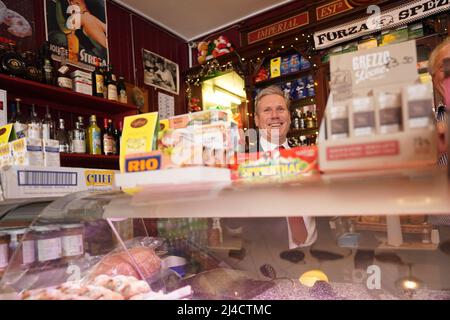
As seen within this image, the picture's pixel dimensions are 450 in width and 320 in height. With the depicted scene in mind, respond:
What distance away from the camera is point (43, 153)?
56.4 inches

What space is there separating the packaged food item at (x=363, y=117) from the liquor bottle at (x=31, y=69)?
3051mm

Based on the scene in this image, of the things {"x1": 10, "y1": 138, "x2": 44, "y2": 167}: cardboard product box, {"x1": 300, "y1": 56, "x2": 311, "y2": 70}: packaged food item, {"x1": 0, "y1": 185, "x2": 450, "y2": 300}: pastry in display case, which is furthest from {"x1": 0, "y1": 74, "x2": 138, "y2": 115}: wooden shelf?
{"x1": 300, "y1": 56, "x2": 311, "y2": 70}: packaged food item

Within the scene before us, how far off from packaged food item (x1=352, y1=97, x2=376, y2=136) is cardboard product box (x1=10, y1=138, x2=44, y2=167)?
1.26 m

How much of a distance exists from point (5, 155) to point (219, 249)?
1026mm

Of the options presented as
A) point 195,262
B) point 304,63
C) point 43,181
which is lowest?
point 195,262

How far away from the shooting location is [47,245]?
3.98 feet

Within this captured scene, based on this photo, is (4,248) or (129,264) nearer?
(129,264)

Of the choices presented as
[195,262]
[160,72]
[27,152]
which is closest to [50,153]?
[27,152]

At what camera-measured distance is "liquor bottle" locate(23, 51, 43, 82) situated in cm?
295

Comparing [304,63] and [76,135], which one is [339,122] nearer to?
[76,135]

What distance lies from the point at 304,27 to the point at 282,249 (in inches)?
135

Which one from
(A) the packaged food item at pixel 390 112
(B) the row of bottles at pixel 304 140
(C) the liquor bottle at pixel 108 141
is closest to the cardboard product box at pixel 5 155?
(A) the packaged food item at pixel 390 112

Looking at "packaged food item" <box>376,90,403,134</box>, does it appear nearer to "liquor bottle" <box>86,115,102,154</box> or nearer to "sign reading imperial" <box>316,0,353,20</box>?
"liquor bottle" <box>86,115,102,154</box>
